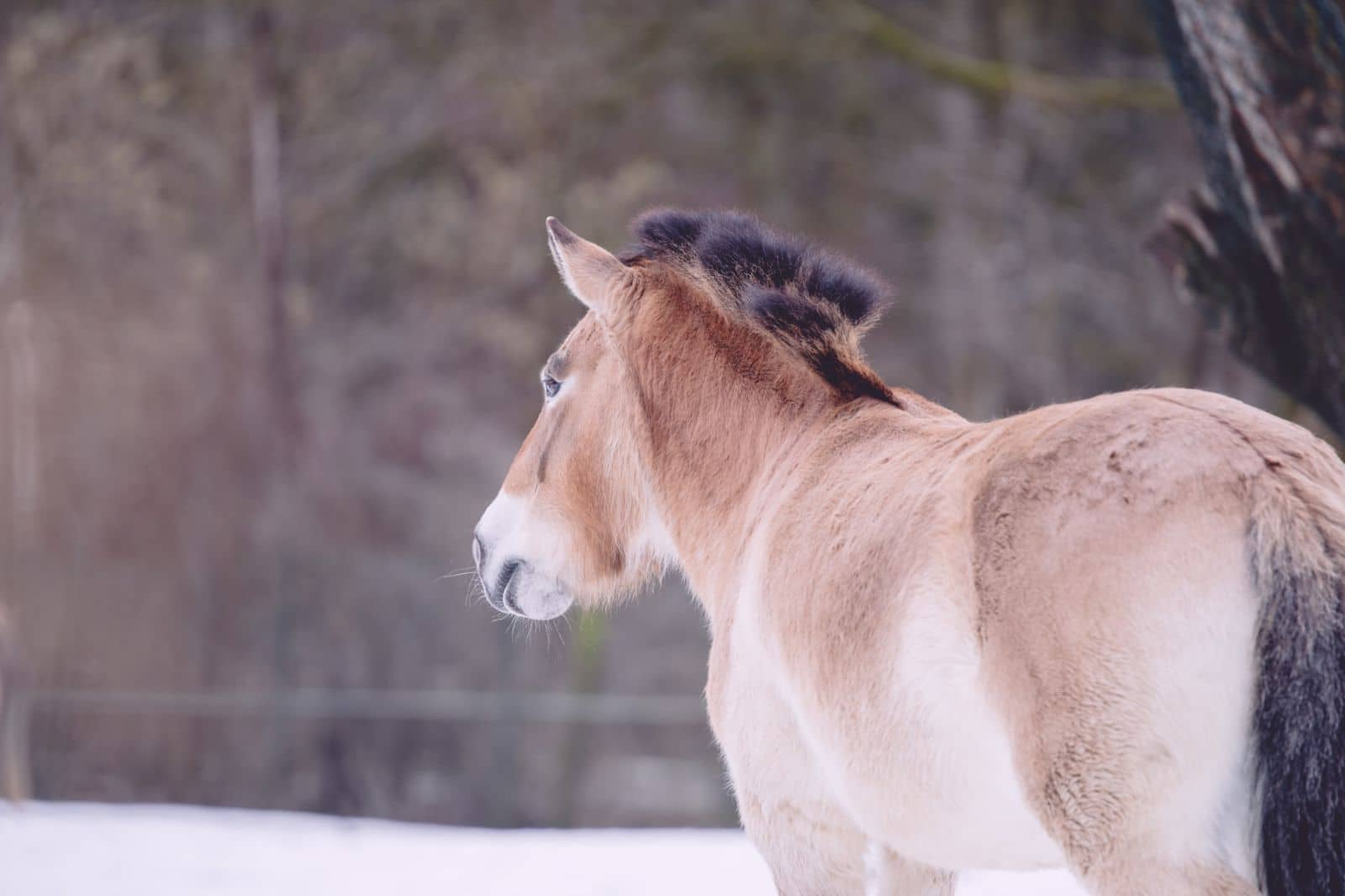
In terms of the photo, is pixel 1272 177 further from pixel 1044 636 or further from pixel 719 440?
pixel 1044 636

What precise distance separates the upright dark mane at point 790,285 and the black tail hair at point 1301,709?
4.68ft

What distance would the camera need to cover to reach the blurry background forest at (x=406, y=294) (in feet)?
40.4

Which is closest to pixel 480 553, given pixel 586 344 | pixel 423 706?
pixel 586 344

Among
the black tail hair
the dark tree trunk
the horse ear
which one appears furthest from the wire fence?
the black tail hair

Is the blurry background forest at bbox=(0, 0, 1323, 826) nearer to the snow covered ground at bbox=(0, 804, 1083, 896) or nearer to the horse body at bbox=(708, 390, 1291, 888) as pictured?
the snow covered ground at bbox=(0, 804, 1083, 896)

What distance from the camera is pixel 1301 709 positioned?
1923mm

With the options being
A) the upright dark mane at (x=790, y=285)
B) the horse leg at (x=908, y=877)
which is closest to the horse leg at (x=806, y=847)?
the horse leg at (x=908, y=877)

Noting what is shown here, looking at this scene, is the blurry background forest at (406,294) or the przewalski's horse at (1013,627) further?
the blurry background forest at (406,294)

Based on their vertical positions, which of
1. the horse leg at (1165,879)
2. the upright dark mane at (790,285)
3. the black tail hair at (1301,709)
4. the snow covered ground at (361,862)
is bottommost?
the snow covered ground at (361,862)

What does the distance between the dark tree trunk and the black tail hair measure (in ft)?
10.6

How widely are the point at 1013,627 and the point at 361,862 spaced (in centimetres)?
463

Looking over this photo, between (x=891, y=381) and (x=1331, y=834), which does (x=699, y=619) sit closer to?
(x=891, y=381)

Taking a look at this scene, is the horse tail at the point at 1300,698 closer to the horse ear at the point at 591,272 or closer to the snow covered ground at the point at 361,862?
the horse ear at the point at 591,272

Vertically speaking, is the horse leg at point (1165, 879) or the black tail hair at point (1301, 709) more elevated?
the black tail hair at point (1301, 709)
